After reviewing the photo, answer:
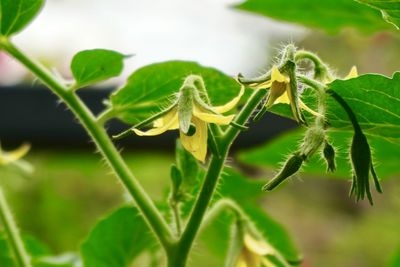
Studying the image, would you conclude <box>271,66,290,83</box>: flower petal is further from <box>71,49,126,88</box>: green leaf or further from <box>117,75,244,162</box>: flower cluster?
<box>71,49,126,88</box>: green leaf

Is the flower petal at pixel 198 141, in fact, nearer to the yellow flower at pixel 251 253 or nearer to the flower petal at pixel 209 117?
the flower petal at pixel 209 117

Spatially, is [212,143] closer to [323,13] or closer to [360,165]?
[360,165]

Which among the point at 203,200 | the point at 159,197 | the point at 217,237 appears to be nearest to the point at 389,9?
the point at 203,200

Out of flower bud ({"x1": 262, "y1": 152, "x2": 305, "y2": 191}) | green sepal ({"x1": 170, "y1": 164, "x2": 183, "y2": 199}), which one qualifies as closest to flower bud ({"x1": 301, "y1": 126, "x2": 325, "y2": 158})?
flower bud ({"x1": 262, "y1": 152, "x2": 305, "y2": 191})

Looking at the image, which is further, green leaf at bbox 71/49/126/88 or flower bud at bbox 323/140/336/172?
green leaf at bbox 71/49/126/88

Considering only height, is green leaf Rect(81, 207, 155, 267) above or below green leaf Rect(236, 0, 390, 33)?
below

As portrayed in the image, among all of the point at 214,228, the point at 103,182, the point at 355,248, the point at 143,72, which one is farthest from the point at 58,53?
the point at 143,72
